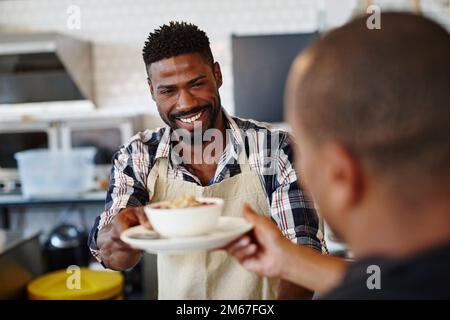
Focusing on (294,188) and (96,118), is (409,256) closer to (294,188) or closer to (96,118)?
A: (294,188)

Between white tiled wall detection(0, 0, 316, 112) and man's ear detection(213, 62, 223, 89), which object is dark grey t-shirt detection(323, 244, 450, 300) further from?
white tiled wall detection(0, 0, 316, 112)

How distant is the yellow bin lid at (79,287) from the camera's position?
816mm

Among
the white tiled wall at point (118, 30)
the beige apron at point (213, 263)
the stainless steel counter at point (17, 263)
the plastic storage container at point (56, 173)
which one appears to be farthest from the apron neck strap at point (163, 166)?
the white tiled wall at point (118, 30)

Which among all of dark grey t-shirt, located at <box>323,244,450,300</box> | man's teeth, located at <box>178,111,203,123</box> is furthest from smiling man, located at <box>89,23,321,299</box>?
dark grey t-shirt, located at <box>323,244,450,300</box>

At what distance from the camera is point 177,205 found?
0.58 m

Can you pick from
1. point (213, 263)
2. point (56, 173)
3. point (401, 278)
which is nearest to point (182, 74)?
point (213, 263)

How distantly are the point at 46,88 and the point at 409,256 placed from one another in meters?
2.54

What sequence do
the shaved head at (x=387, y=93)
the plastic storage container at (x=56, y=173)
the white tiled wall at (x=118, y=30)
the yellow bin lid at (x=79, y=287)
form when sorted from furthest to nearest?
the white tiled wall at (x=118, y=30)
the plastic storage container at (x=56, y=173)
the yellow bin lid at (x=79, y=287)
the shaved head at (x=387, y=93)

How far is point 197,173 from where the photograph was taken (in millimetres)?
743

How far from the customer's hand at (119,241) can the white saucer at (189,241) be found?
5 centimetres

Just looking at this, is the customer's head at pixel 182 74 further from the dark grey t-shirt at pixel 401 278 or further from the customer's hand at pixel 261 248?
the dark grey t-shirt at pixel 401 278

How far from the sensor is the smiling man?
66 cm

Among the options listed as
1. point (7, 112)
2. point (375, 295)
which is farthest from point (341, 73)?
point (7, 112)

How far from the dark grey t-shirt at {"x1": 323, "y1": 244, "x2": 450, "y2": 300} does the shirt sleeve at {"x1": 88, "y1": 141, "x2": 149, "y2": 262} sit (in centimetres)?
36
